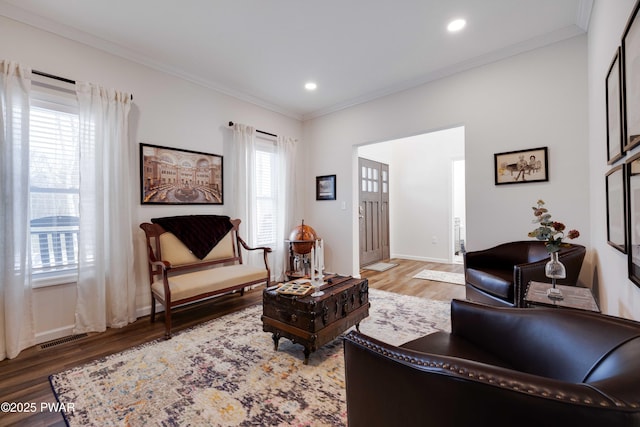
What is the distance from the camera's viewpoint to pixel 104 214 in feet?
8.80

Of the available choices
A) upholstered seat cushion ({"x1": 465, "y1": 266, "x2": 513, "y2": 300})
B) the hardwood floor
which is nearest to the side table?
upholstered seat cushion ({"x1": 465, "y1": 266, "x2": 513, "y2": 300})

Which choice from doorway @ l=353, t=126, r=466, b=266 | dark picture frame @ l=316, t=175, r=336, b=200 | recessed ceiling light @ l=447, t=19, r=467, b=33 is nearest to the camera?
recessed ceiling light @ l=447, t=19, r=467, b=33

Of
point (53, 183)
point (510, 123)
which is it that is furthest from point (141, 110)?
point (510, 123)

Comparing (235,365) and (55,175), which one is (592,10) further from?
(55,175)

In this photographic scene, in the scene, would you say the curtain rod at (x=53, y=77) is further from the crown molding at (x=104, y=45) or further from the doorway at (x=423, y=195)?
the doorway at (x=423, y=195)

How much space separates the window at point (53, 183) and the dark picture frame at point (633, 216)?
156 inches

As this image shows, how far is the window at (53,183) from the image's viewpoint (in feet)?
7.91

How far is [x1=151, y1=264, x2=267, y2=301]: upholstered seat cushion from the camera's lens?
2.58 meters

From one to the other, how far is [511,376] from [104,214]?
3291mm

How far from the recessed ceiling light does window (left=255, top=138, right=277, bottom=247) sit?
9.06 ft

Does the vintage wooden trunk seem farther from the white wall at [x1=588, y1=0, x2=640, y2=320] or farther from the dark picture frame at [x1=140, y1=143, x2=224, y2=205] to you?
the dark picture frame at [x1=140, y1=143, x2=224, y2=205]

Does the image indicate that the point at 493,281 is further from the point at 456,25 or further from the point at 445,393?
the point at 456,25

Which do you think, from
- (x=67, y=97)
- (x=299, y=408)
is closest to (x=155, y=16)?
(x=67, y=97)

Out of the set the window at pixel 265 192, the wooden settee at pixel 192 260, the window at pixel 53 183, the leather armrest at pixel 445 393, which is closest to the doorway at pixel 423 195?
the window at pixel 265 192
